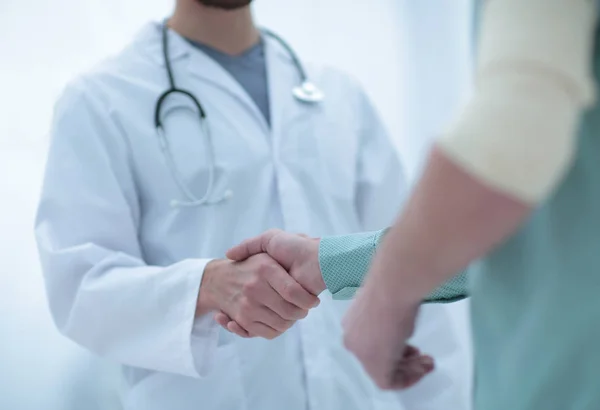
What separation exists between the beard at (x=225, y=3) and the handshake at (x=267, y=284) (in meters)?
0.49

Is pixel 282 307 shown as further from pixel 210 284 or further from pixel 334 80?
pixel 334 80

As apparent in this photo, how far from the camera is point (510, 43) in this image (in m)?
0.44

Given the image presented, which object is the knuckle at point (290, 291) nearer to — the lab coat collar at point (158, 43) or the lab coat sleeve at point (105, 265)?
the lab coat sleeve at point (105, 265)

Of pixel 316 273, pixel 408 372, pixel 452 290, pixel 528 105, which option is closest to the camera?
pixel 528 105

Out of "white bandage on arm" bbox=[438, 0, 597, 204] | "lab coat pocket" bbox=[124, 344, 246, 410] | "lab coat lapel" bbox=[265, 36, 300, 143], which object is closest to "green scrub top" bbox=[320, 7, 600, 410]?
"white bandage on arm" bbox=[438, 0, 597, 204]

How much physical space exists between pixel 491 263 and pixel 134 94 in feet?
2.81

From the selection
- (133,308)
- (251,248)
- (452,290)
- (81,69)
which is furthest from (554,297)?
(81,69)

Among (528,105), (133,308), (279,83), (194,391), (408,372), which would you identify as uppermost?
(528,105)

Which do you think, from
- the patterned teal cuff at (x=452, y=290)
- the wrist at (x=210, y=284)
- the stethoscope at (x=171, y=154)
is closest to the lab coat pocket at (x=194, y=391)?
the wrist at (x=210, y=284)

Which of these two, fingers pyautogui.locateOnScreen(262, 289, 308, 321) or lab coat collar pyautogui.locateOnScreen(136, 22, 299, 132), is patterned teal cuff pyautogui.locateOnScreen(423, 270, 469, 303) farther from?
lab coat collar pyautogui.locateOnScreen(136, 22, 299, 132)

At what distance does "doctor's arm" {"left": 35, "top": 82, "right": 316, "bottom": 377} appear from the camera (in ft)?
3.50

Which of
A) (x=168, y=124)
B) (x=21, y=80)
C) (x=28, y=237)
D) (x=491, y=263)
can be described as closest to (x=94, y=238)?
(x=168, y=124)

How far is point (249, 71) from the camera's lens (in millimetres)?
1364

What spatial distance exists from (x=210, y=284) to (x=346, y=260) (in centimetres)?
26
